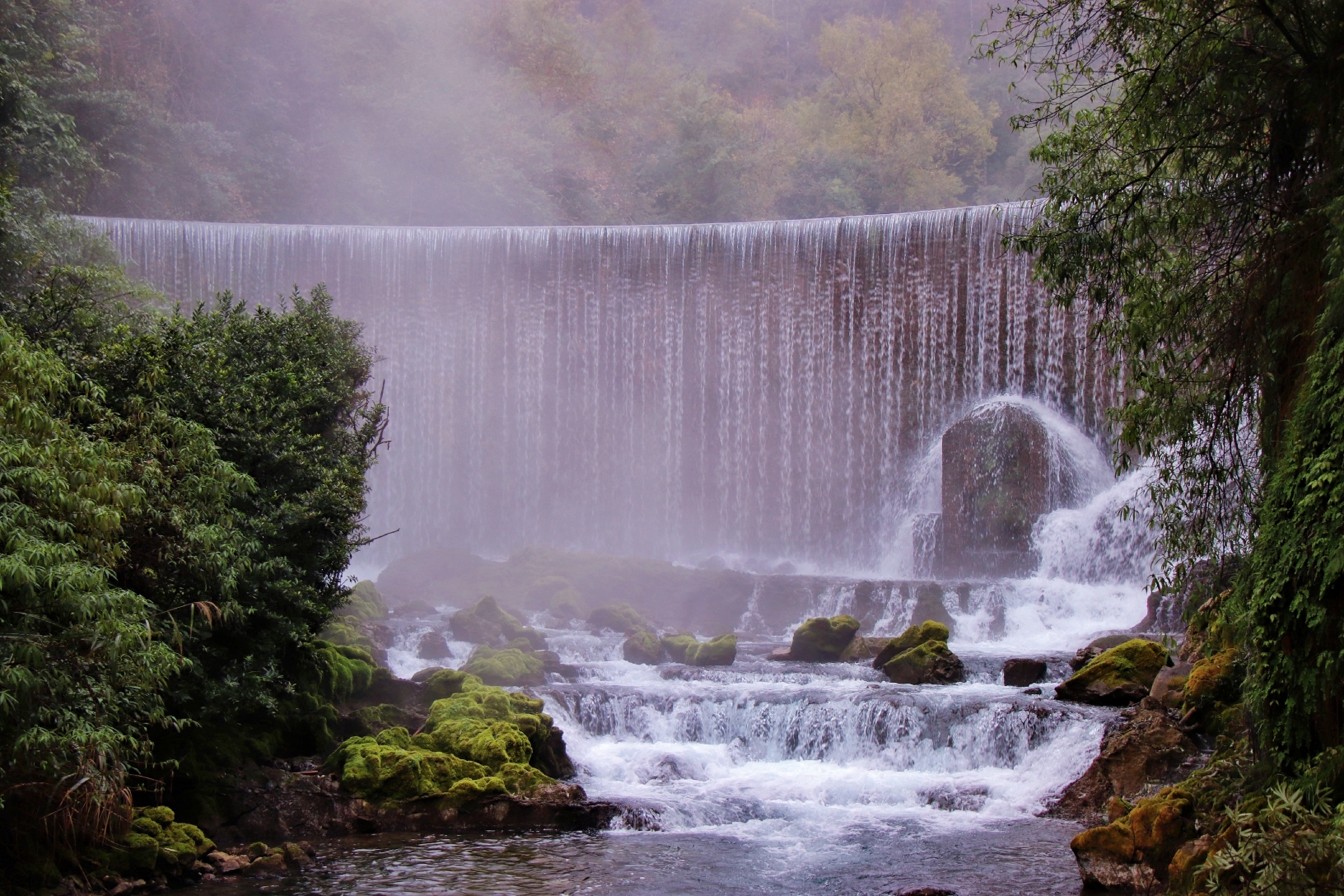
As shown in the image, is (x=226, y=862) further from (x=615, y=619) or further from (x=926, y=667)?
(x=615, y=619)

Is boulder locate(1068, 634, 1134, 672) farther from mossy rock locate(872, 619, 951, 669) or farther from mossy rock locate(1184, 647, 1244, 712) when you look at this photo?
mossy rock locate(1184, 647, 1244, 712)

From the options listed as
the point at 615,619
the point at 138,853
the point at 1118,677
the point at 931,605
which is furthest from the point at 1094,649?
Result: the point at 138,853

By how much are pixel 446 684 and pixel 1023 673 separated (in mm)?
8077

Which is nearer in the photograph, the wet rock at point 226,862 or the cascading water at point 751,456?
the wet rock at point 226,862

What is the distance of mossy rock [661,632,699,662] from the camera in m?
19.8

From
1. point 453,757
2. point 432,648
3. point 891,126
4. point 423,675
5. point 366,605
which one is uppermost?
point 891,126

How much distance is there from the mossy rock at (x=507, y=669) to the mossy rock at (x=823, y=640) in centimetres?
435

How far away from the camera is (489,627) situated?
21.6m

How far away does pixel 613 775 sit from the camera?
13.9 metres

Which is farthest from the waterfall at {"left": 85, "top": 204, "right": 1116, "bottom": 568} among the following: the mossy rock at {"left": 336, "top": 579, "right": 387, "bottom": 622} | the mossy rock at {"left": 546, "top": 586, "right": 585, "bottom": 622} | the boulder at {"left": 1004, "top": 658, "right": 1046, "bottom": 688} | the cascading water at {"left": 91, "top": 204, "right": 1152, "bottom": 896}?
the boulder at {"left": 1004, "top": 658, "right": 1046, "bottom": 688}

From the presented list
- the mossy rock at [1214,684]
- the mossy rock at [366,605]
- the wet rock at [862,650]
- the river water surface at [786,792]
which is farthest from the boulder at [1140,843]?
the mossy rock at [366,605]

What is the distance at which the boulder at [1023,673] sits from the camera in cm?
1575

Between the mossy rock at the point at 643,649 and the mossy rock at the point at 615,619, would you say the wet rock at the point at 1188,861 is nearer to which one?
the mossy rock at the point at 643,649

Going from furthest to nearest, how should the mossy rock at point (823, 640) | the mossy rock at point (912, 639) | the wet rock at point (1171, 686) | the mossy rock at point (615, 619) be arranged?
the mossy rock at point (615, 619) → the mossy rock at point (823, 640) → the mossy rock at point (912, 639) → the wet rock at point (1171, 686)
